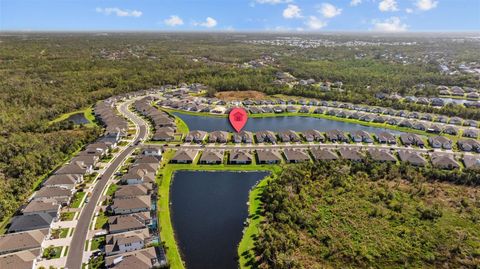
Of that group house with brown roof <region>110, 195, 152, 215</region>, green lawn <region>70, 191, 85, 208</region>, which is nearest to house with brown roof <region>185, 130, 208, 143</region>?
house with brown roof <region>110, 195, 152, 215</region>

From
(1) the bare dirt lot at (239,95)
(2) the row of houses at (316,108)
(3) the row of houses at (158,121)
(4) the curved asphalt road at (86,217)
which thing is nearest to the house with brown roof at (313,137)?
(2) the row of houses at (316,108)

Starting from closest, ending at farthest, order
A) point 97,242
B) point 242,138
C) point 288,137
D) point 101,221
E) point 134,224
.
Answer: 1. point 97,242
2. point 134,224
3. point 101,221
4. point 242,138
5. point 288,137

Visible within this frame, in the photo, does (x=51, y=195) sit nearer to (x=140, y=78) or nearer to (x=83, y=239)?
(x=83, y=239)

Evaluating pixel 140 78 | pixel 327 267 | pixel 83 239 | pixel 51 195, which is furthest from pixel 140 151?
pixel 140 78

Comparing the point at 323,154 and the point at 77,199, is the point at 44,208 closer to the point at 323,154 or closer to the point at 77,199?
the point at 77,199

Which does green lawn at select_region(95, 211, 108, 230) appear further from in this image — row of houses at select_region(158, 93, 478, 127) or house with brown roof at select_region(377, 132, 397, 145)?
house with brown roof at select_region(377, 132, 397, 145)

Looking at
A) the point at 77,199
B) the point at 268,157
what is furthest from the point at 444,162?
the point at 77,199

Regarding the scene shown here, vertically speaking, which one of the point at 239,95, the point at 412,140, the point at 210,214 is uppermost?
the point at 239,95
